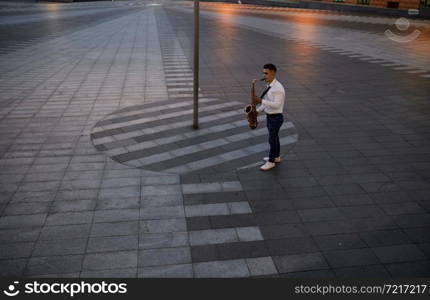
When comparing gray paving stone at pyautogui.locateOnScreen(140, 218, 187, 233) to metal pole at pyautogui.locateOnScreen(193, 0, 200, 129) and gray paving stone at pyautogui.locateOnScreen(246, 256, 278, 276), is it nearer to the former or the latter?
gray paving stone at pyautogui.locateOnScreen(246, 256, 278, 276)

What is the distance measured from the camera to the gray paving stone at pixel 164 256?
207 inches

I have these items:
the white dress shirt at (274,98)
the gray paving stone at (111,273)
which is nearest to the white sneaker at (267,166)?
the white dress shirt at (274,98)

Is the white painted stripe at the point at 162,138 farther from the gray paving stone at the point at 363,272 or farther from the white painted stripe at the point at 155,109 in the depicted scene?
the gray paving stone at the point at 363,272

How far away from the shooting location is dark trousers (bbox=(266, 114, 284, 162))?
761 centimetres

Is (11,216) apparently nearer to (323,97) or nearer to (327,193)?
(327,193)

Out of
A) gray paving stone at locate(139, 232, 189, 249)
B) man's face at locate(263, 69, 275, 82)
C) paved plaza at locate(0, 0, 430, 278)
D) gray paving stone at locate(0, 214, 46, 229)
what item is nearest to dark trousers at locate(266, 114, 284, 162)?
paved plaza at locate(0, 0, 430, 278)

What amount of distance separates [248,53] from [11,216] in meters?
16.5

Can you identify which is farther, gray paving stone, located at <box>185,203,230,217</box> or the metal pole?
the metal pole

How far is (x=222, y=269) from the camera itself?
5148 mm

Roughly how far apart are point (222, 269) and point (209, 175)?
2731 mm

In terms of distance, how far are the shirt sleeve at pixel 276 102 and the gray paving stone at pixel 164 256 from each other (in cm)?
325

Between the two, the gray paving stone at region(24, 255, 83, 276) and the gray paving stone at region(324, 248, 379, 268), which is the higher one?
the gray paving stone at region(24, 255, 83, 276)

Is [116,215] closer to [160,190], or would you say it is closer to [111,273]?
[160,190]

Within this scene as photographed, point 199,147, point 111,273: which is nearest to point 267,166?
point 199,147
